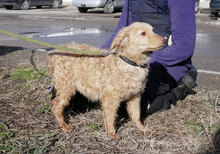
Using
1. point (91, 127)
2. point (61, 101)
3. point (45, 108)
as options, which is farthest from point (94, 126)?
point (45, 108)

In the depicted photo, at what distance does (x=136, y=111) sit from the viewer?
3.85 meters

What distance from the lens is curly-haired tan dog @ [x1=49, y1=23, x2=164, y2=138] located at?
11.5 feet

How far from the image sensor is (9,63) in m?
A: 6.38

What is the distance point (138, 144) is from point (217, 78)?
9.76 ft

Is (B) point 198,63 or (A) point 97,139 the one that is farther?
(B) point 198,63

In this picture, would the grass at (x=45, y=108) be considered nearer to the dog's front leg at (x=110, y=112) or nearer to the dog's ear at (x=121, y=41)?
the dog's front leg at (x=110, y=112)

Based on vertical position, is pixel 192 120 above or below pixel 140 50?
below

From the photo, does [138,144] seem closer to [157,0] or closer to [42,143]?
[42,143]

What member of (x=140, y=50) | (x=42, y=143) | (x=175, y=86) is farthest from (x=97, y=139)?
(x=175, y=86)

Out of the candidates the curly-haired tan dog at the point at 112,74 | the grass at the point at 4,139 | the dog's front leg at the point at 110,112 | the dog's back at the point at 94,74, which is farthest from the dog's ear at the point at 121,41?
the grass at the point at 4,139

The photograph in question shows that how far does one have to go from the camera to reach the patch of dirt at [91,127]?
3283mm

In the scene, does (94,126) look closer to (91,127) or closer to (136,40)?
(91,127)

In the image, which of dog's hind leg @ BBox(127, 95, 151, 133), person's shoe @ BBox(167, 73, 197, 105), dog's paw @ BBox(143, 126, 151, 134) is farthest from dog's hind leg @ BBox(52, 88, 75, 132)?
person's shoe @ BBox(167, 73, 197, 105)

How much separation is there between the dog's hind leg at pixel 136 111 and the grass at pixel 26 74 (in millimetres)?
2160
